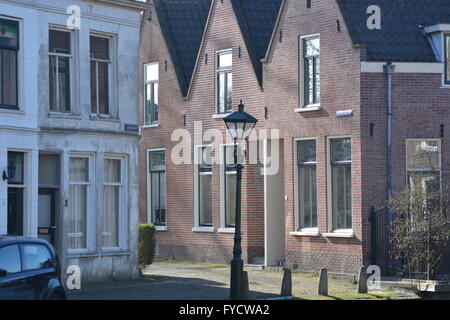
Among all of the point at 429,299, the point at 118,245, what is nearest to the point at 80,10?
the point at 118,245

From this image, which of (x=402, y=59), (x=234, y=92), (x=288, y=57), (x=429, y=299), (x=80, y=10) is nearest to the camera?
(x=429, y=299)

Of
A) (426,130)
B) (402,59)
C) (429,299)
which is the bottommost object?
(429,299)

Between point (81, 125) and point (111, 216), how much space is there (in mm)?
2648

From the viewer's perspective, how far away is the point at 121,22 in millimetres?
27562

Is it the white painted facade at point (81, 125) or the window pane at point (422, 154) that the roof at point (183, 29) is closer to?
the white painted facade at point (81, 125)

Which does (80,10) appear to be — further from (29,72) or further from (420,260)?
(420,260)

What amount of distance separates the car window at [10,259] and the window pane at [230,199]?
15.5m

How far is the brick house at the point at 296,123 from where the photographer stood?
28328 millimetres

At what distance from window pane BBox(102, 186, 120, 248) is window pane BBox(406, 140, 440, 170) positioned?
7.72 m

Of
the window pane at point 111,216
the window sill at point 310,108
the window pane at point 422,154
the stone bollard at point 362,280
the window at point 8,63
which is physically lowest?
the stone bollard at point 362,280

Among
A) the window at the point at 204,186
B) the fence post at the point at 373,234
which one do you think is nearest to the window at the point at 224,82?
the window at the point at 204,186

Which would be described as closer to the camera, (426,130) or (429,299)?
(429,299)

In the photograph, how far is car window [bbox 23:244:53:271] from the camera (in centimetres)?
1814

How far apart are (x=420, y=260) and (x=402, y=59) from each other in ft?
19.4
